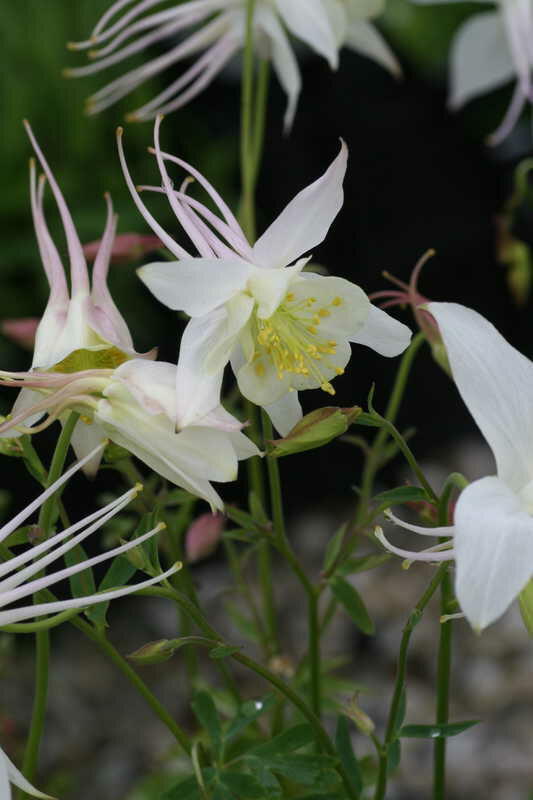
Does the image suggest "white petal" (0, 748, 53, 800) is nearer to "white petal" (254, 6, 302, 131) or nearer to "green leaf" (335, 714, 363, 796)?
"green leaf" (335, 714, 363, 796)

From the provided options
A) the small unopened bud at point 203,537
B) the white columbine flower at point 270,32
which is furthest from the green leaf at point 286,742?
the white columbine flower at point 270,32

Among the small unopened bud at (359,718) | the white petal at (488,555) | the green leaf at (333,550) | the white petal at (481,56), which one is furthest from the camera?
the white petal at (481,56)

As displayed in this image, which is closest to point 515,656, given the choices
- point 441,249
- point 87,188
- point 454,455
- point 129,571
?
point 454,455

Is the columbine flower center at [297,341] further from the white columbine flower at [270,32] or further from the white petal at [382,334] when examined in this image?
the white columbine flower at [270,32]

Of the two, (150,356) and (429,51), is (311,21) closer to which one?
(150,356)

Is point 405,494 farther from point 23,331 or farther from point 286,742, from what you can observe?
point 23,331

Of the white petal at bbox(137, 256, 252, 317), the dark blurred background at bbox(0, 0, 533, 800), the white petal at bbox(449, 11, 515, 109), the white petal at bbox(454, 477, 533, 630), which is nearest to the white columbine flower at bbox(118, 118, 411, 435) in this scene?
the white petal at bbox(137, 256, 252, 317)
